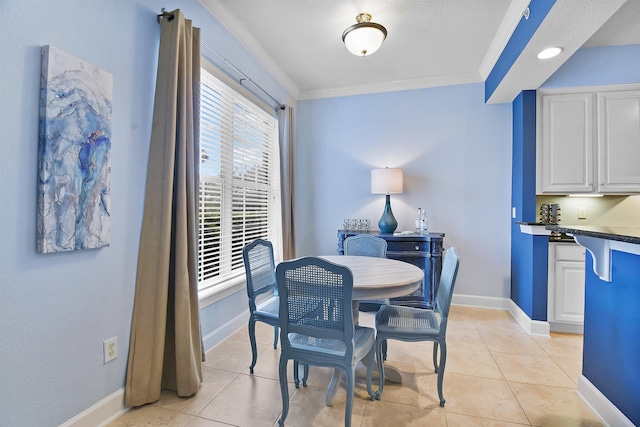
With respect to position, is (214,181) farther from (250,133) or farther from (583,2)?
(583,2)

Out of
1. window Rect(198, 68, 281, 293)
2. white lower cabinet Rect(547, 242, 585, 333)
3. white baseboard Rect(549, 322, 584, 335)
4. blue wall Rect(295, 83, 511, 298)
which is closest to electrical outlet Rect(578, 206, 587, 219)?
white lower cabinet Rect(547, 242, 585, 333)

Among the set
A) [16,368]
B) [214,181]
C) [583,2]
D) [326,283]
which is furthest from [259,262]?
[583,2]

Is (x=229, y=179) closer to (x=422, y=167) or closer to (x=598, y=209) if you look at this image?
(x=422, y=167)

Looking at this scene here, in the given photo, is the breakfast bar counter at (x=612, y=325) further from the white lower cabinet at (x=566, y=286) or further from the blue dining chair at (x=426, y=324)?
the white lower cabinet at (x=566, y=286)

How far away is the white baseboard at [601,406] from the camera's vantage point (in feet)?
5.00

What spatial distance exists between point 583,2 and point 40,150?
2.92 meters

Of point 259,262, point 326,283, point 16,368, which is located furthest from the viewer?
point 259,262

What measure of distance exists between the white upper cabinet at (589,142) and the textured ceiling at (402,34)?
45 centimetres

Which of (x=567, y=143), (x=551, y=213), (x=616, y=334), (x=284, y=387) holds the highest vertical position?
(x=567, y=143)

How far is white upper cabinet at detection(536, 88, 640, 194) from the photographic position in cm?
284

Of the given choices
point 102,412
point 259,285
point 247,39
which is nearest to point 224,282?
point 259,285

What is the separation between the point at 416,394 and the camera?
1881mm

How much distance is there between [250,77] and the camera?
3.01 metres

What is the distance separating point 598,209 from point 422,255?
1.92 meters
